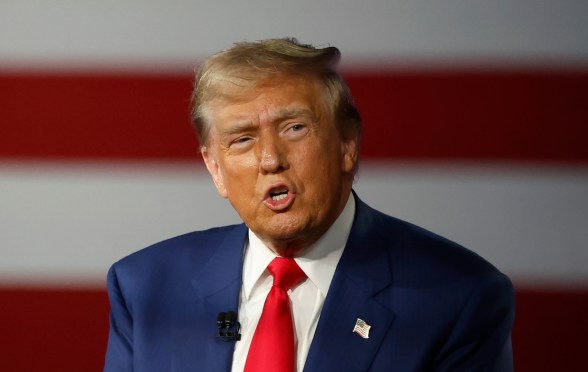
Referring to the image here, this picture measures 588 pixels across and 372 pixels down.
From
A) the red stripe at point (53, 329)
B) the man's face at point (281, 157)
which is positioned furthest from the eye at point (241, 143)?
the red stripe at point (53, 329)

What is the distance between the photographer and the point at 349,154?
167 cm

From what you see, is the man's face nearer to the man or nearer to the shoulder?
the man

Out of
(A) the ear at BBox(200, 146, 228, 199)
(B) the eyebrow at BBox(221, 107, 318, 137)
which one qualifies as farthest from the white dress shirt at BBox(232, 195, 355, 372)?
(B) the eyebrow at BBox(221, 107, 318, 137)

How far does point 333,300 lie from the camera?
1646mm

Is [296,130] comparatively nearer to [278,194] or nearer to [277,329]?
[278,194]

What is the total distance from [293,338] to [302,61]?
447 millimetres

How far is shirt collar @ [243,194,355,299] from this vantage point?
5.55ft

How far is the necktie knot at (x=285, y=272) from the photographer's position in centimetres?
168

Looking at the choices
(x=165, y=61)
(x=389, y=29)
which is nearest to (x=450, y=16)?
(x=389, y=29)

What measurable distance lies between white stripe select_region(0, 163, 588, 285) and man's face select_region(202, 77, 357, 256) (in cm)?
80

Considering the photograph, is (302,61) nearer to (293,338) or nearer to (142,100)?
(293,338)

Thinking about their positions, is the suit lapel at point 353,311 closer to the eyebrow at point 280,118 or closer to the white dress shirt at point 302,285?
the white dress shirt at point 302,285

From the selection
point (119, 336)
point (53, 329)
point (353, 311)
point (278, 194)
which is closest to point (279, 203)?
point (278, 194)

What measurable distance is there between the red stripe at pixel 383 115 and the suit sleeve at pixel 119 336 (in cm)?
67
